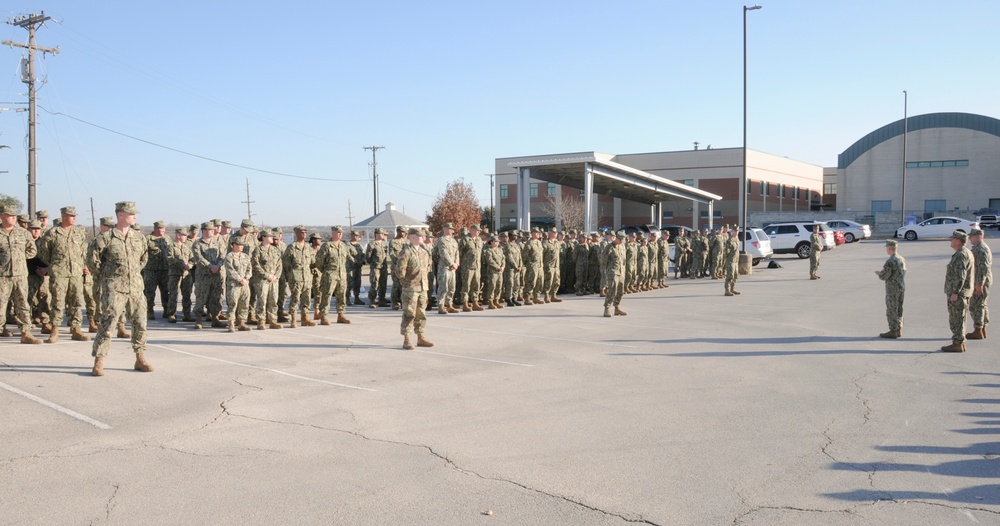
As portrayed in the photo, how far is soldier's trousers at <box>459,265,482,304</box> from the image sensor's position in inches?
657

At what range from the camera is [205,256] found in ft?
44.3

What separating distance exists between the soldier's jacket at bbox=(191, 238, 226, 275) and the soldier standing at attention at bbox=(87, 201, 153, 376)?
182 inches

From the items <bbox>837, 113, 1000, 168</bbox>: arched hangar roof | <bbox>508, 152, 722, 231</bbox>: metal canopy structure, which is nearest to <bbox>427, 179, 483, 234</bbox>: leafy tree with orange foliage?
<bbox>508, 152, 722, 231</bbox>: metal canopy structure

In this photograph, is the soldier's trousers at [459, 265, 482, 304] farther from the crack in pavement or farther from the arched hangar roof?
the arched hangar roof

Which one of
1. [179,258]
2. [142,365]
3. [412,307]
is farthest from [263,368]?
[179,258]

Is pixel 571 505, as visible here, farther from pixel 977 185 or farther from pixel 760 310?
pixel 977 185

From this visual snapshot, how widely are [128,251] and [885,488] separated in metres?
8.32

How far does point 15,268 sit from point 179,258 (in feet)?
11.8

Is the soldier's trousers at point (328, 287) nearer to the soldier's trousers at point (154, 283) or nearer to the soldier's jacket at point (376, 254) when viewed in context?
the soldier's trousers at point (154, 283)

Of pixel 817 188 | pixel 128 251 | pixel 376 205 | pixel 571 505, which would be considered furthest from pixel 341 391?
pixel 817 188

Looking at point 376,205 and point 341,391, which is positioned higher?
point 376,205

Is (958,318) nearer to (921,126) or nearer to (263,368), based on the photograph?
(263,368)

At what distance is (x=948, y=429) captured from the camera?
22.1 feet

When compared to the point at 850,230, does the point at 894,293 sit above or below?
below
